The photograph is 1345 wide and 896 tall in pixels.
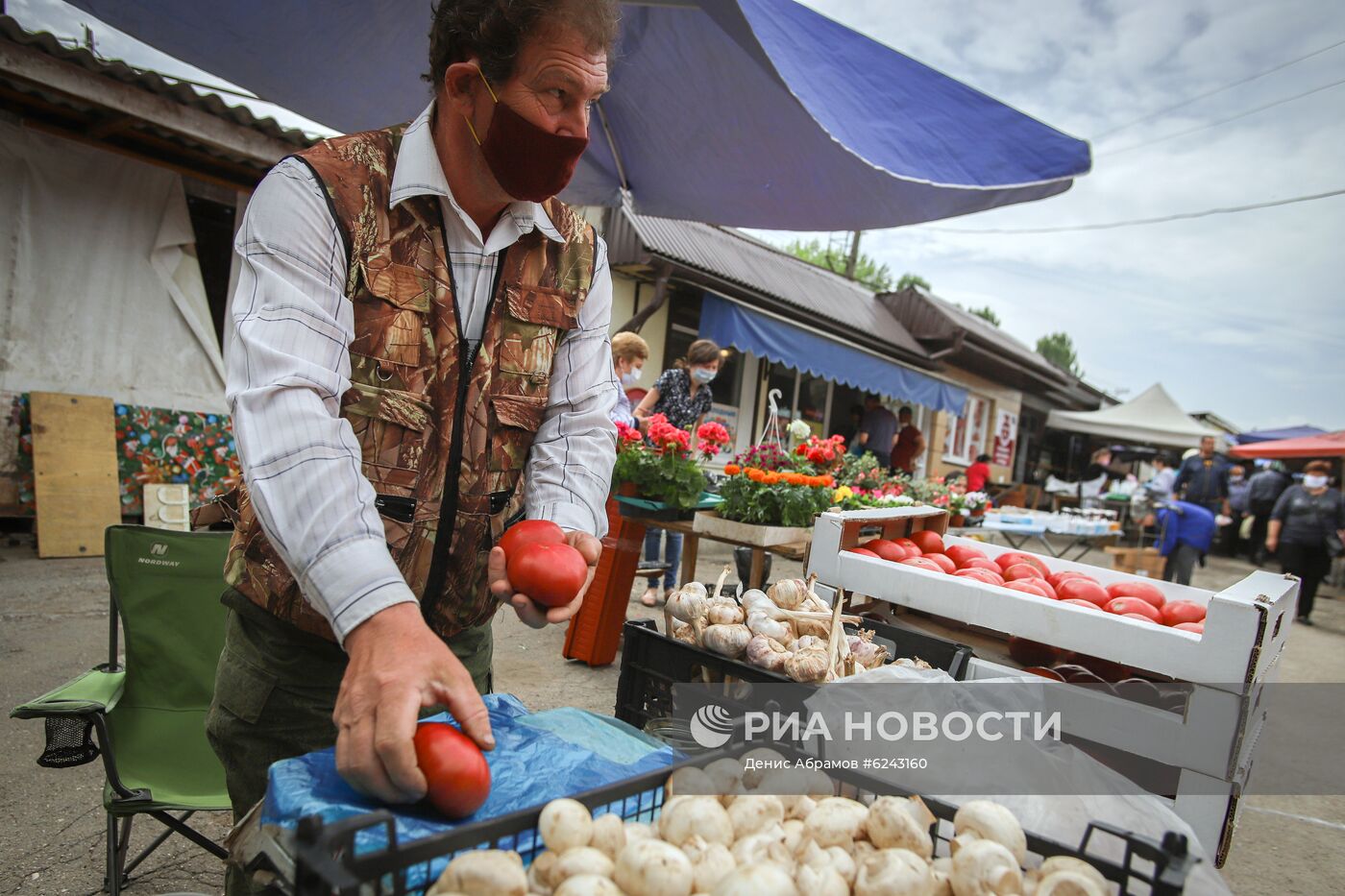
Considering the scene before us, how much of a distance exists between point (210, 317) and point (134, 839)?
15.7ft

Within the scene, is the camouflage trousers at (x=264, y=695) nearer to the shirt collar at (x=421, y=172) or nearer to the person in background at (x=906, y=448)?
the shirt collar at (x=421, y=172)

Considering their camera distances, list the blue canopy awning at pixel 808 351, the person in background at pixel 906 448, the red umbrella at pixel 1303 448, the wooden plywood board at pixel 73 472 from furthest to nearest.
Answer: the red umbrella at pixel 1303 448 < the person in background at pixel 906 448 < the blue canopy awning at pixel 808 351 < the wooden plywood board at pixel 73 472

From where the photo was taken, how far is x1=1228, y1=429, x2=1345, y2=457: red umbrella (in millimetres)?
16719

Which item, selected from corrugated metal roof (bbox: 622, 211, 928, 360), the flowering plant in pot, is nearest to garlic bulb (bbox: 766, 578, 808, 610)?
the flowering plant in pot

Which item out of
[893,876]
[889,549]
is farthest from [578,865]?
[889,549]

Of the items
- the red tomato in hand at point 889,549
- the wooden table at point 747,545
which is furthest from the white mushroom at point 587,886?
the wooden table at point 747,545

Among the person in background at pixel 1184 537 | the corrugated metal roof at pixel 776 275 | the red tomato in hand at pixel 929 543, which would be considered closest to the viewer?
the red tomato in hand at pixel 929 543

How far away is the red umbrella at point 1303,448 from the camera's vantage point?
16719 mm

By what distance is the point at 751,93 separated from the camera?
3.17 meters

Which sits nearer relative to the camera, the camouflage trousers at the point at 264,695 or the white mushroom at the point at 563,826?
the white mushroom at the point at 563,826

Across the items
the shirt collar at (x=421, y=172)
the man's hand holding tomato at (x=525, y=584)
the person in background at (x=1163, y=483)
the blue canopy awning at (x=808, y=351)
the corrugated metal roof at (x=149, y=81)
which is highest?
the corrugated metal roof at (x=149, y=81)

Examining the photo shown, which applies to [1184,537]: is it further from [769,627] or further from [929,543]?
[769,627]

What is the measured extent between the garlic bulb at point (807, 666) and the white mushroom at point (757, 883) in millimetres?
692

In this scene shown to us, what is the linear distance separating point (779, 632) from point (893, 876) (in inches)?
32.4
